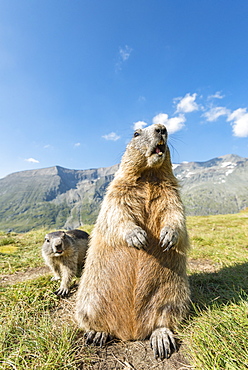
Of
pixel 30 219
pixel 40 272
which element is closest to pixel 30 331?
pixel 40 272

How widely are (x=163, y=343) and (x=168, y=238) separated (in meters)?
1.19

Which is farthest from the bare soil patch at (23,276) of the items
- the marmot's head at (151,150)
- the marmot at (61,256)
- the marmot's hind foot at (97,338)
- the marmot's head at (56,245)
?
the marmot's head at (151,150)

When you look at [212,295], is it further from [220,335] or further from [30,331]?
[30,331]

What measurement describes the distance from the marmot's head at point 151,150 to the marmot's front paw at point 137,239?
1064 mm

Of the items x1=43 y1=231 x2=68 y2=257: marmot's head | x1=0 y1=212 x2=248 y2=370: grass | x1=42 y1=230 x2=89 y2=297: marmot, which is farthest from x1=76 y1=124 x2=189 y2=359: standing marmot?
x1=43 y1=231 x2=68 y2=257: marmot's head

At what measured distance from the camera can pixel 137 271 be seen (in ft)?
8.07

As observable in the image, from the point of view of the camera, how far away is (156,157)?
291 centimetres

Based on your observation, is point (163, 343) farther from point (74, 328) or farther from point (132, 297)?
point (74, 328)

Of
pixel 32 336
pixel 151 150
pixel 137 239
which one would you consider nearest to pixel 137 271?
pixel 137 239

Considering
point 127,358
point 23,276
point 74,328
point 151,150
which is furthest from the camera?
point 23,276

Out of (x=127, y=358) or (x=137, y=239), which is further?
(x=137, y=239)

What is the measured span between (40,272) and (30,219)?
217 metres

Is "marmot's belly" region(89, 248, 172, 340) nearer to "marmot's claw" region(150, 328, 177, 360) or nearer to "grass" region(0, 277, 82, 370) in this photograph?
"marmot's claw" region(150, 328, 177, 360)

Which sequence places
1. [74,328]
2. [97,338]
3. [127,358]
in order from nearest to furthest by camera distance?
1. [127,358]
2. [97,338]
3. [74,328]
